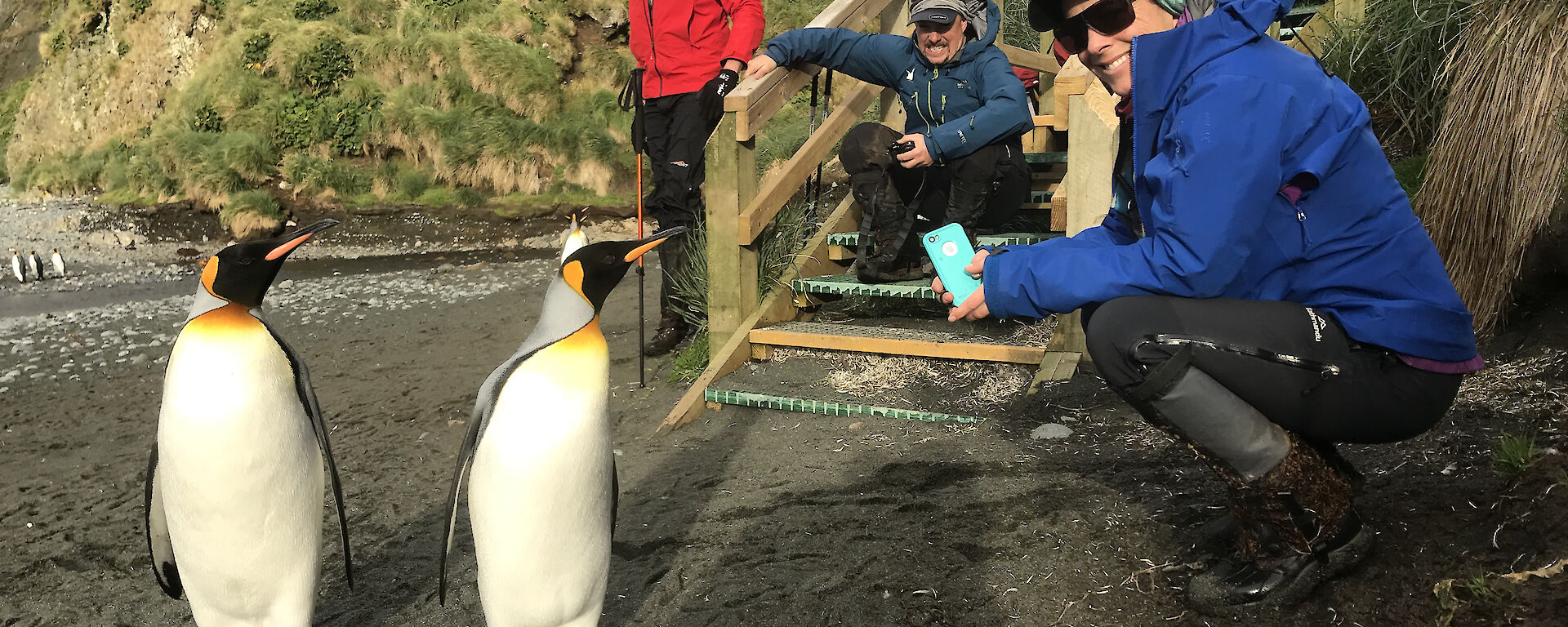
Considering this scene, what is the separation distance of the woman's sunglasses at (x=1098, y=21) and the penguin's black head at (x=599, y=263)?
903mm

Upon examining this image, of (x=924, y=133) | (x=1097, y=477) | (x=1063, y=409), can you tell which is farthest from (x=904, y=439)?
(x=924, y=133)

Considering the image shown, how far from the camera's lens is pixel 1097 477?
10.0 feet

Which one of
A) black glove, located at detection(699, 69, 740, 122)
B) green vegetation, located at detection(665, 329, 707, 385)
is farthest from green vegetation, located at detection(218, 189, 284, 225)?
green vegetation, located at detection(665, 329, 707, 385)

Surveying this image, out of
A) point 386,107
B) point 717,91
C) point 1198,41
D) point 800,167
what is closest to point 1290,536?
point 1198,41

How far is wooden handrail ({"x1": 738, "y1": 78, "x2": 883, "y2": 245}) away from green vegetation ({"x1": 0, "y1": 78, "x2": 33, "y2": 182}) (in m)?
21.7

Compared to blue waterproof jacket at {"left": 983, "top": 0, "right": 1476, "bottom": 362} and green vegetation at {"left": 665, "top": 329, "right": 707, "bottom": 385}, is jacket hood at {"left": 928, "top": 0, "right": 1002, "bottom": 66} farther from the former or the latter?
blue waterproof jacket at {"left": 983, "top": 0, "right": 1476, "bottom": 362}

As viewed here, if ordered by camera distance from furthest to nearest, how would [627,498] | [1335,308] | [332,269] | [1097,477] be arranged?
[332,269] < [627,498] < [1097,477] < [1335,308]

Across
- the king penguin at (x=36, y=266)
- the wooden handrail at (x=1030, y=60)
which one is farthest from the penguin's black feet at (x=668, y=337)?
the king penguin at (x=36, y=266)

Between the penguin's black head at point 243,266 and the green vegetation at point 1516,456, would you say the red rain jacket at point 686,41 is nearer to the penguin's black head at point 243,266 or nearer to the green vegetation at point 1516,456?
the penguin's black head at point 243,266

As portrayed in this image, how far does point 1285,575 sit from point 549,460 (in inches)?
60.6

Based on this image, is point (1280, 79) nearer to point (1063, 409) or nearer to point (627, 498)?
point (1063, 409)

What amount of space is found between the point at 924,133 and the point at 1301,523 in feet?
8.02

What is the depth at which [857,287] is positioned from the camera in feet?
14.5

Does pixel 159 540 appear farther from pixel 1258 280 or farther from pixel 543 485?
pixel 1258 280
